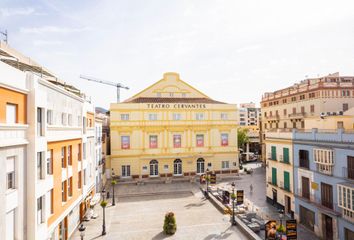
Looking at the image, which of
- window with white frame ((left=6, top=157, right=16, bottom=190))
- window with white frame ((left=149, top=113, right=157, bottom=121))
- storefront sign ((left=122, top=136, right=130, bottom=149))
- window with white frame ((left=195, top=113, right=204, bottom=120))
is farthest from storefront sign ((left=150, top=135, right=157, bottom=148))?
window with white frame ((left=6, top=157, right=16, bottom=190))

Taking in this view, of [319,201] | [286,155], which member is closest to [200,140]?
[286,155]

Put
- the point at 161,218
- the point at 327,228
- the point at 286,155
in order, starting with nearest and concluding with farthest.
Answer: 1. the point at 327,228
2. the point at 161,218
3. the point at 286,155

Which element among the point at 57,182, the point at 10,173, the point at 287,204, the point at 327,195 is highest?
the point at 10,173

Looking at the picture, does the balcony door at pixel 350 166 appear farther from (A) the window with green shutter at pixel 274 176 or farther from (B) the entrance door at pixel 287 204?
(A) the window with green shutter at pixel 274 176

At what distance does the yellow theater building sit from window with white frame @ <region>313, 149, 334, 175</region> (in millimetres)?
22806

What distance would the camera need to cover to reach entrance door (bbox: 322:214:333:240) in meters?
19.9

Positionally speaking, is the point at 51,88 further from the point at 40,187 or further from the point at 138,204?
the point at 138,204

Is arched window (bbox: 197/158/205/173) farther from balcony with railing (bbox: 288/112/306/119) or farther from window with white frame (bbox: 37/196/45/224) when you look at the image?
window with white frame (bbox: 37/196/45/224)

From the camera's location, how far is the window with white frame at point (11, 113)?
456 inches

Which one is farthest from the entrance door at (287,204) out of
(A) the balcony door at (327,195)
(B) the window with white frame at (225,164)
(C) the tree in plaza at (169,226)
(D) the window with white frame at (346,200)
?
(B) the window with white frame at (225,164)

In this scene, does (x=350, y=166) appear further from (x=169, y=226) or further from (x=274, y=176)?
(x=169, y=226)

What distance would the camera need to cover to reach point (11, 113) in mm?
11914

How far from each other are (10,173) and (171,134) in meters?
31.2

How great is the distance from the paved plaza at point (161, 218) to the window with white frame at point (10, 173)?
10311 millimetres
